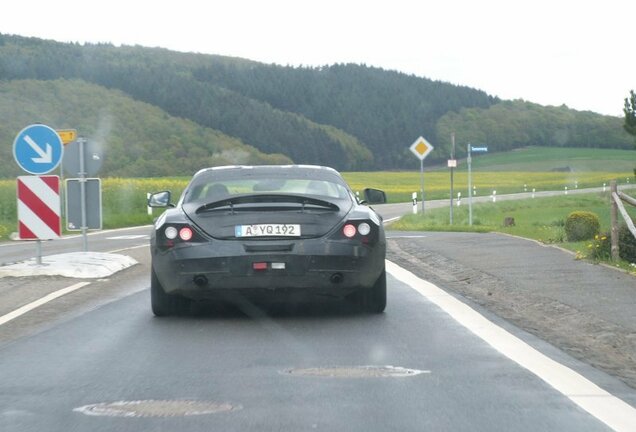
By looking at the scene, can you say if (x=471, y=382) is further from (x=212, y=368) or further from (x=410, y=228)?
(x=410, y=228)

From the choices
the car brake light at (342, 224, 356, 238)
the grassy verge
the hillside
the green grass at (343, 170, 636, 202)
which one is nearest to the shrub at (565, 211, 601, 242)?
the grassy verge

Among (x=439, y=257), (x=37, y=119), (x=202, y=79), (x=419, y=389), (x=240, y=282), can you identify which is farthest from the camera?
(x=202, y=79)

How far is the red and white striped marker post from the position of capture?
14.3 metres

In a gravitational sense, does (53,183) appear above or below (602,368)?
above

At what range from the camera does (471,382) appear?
20.7ft

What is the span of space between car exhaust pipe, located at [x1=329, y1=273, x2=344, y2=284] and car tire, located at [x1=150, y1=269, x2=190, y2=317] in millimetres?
1433

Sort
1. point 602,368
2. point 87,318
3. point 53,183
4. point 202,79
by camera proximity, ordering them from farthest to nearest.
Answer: point 202,79
point 53,183
point 87,318
point 602,368

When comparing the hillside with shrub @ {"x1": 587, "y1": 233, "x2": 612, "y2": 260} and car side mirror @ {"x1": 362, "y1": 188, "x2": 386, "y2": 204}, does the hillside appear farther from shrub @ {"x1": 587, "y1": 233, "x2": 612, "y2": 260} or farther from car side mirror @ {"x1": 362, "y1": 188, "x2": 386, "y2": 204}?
car side mirror @ {"x1": 362, "y1": 188, "x2": 386, "y2": 204}

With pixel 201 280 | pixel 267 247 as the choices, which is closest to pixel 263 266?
pixel 267 247

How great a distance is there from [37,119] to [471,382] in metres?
107

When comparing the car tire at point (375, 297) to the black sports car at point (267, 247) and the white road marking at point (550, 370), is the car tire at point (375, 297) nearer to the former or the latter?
the black sports car at point (267, 247)

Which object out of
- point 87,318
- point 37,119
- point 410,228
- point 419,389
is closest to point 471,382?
point 419,389

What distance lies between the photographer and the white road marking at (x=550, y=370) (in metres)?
5.37

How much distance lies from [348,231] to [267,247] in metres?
0.68
